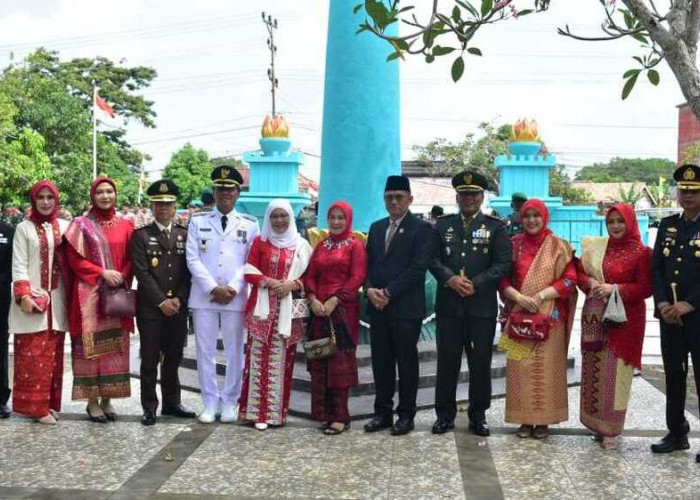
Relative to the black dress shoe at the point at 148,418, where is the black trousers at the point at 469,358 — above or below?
above

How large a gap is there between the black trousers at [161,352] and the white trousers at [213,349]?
6.4 inches

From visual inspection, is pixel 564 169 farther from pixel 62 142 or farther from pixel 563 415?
pixel 563 415

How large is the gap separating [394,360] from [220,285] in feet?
4.40

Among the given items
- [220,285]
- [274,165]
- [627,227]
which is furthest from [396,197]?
[274,165]

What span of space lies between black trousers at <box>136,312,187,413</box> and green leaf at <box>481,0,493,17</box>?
10.8ft

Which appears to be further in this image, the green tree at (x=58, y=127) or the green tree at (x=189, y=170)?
the green tree at (x=189, y=170)

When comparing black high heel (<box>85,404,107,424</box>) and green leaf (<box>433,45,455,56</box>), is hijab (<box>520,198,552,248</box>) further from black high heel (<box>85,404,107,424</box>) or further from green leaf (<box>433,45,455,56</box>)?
black high heel (<box>85,404,107,424</box>)

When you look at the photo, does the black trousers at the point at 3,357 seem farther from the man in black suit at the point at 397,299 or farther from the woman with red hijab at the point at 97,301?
the man in black suit at the point at 397,299

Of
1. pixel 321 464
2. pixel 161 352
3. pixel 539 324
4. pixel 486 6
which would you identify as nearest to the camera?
pixel 486 6

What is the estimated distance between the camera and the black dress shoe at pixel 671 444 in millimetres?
5254

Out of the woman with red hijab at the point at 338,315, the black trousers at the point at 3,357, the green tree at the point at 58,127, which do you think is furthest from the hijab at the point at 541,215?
the green tree at the point at 58,127

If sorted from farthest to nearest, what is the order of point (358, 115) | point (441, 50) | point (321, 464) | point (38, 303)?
point (358, 115)
point (38, 303)
point (321, 464)
point (441, 50)

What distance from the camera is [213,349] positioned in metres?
6.07

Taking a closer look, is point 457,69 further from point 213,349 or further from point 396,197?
point 213,349
